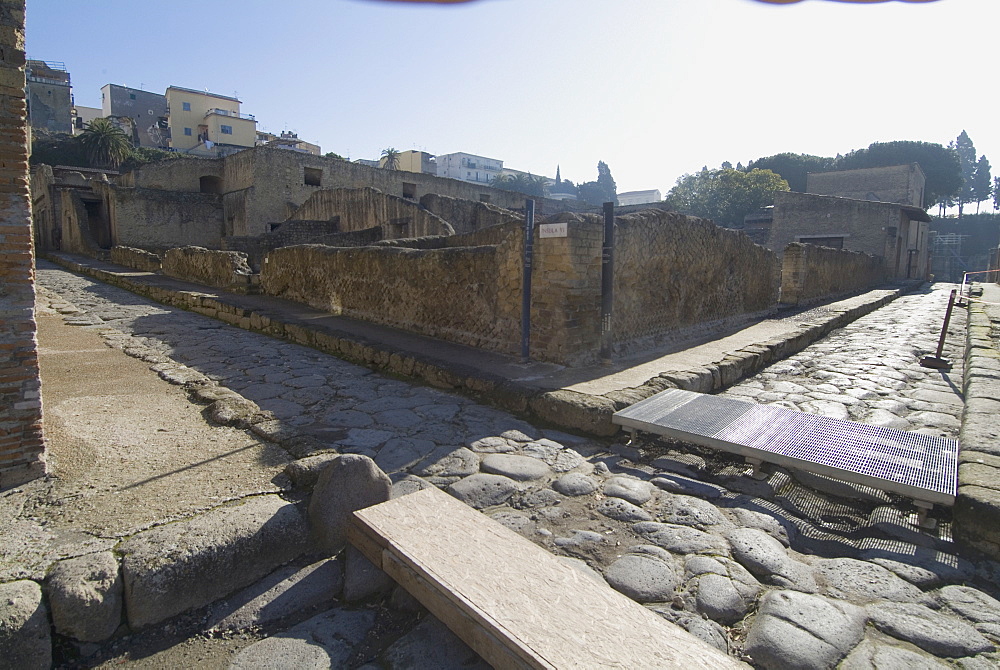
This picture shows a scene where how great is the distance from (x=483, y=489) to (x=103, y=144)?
49507 millimetres

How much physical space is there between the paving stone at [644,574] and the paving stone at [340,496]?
1.04m

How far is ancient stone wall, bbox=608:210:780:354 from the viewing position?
5902 mm

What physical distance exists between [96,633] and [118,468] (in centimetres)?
113

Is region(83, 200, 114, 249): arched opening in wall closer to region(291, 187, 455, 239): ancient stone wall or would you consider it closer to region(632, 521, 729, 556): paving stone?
region(291, 187, 455, 239): ancient stone wall

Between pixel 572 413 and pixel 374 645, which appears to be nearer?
pixel 374 645

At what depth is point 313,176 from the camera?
2833cm

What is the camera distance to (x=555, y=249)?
4898mm

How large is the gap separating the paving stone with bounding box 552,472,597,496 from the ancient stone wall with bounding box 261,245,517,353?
2.59 metres

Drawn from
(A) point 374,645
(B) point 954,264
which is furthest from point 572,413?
(B) point 954,264

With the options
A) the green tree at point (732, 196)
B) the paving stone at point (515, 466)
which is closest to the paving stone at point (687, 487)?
the paving stone at point (515, 466)

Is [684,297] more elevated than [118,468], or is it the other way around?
[684,297]

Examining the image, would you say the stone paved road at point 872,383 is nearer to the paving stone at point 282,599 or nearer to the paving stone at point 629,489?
the paving stone at point 629,489

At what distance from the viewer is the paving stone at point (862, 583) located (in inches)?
76.4

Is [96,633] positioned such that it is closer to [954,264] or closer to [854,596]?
[854,596]
